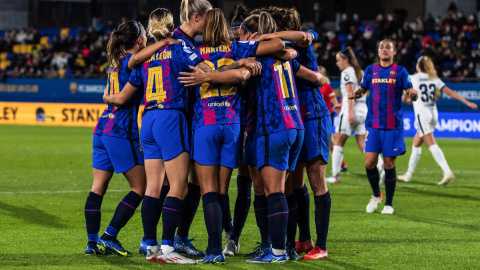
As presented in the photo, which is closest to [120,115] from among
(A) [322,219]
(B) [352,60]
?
(A) [322,219]

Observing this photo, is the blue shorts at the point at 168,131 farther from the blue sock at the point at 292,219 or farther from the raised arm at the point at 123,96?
the blue sock at the point at 292,219

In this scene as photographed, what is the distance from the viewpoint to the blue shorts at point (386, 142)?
8.88 metres

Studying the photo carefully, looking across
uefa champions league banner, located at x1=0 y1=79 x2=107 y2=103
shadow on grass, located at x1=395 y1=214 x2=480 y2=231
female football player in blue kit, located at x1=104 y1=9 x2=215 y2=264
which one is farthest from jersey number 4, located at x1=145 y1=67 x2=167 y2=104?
uefa champions league banner, located at x1=0 y1=79 x2=107 y2=103

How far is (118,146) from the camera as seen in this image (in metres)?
6.00

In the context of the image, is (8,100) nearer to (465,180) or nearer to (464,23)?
(464,23)

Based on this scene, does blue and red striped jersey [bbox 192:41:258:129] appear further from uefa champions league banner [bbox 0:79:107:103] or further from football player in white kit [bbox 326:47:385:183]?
uefa champions league banner [bbox 0:79:107:103]

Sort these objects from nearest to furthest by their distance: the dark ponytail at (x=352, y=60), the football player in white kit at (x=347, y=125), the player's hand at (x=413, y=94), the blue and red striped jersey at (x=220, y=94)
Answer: the blue and red striped jersey at (x=220, y=94), the player's hand at (x=413, y=94), the dark ponytail at (x=352, y=60), the football player in white kit at (x=347, y=125)

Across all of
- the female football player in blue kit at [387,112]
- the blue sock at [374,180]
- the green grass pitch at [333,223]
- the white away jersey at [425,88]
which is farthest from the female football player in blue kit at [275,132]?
the white away jersey at [425,88]

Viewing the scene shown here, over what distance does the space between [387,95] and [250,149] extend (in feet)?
11.8

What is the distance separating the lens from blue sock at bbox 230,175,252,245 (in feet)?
20.7

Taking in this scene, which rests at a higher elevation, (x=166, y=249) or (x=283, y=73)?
(x=283, y=73)

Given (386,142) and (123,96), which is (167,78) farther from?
(386,142)

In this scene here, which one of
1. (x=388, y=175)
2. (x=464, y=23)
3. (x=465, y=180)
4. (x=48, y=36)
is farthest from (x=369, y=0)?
(x=388, y=175)

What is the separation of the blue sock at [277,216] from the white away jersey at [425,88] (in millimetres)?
7464
